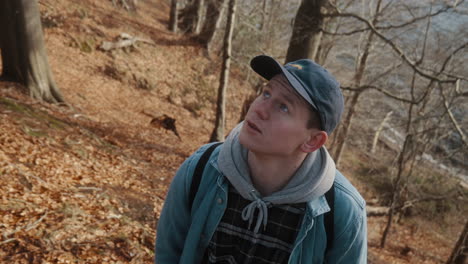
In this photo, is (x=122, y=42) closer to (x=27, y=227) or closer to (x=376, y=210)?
(x=27, y=227)

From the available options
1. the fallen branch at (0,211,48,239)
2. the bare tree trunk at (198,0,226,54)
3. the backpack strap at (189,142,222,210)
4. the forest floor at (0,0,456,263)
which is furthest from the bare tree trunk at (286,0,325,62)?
the bare tree trunk at (198,0,226,54)

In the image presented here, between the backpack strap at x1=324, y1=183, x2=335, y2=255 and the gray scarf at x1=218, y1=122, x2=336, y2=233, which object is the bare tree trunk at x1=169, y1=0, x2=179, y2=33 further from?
the backpack strap at x1=324, y1=183, x2=335, y2=255

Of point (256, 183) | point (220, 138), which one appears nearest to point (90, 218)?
point (256, 183)

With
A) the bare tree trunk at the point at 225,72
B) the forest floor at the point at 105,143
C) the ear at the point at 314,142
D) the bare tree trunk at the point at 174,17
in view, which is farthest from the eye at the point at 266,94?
the bare tree trunk at the point at 174,17

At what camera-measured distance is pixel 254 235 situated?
1821 mm

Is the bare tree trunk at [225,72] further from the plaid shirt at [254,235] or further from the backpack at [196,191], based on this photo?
the plaid shirt at [254,235]

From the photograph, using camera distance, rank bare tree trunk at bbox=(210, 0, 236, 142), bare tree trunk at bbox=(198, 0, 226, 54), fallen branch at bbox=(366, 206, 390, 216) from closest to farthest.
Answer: bare tree trunk at bbox=(210, 0, 236, 142) < fallen branch at bbox=(366, 206, 390, 216) < bare tree trunk at bbox=(198, 0, 226, 54)

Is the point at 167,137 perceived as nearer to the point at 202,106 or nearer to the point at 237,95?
the point at 202,106

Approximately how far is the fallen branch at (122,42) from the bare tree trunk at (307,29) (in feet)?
34.0

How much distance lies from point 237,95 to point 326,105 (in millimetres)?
16172

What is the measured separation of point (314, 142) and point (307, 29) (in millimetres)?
4610

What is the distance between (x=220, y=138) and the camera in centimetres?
1056

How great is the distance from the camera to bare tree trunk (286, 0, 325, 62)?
587 centimetres

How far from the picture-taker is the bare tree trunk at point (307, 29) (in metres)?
5.87
